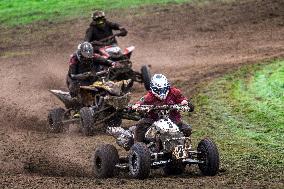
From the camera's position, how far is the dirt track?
12711 millimetres

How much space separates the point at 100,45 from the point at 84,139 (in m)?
5.28

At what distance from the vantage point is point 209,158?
39.6 ft

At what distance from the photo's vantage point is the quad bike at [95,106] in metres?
17.2

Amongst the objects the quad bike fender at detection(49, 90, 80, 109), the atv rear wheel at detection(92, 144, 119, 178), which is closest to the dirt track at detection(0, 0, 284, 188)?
the atv rear wheel at detection(92, 144, 119, 178)

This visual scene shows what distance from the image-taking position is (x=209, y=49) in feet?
92.4

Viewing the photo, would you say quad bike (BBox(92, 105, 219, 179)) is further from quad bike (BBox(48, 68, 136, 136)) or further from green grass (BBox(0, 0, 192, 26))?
green grass (BBox(0, 0, 192, 26))

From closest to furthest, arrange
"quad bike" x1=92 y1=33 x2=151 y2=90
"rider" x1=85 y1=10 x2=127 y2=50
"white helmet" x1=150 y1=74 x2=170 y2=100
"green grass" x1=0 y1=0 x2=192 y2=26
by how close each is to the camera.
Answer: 1. "white helmet" x1=150 y1=74 x2=170 y2=100
2. "quad bike" x1=92 y1=33 x2=151 y2=90
3. "rider" x1=85 y1=10 x2=127 y2=50
4. "green grass" x1=0 y1=0 x2=192 y2=26

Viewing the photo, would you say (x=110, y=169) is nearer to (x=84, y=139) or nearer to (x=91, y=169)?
(x=91, y=169)

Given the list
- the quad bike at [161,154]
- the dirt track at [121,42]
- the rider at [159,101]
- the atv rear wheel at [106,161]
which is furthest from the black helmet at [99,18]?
the atv rear wheel at [106,161]

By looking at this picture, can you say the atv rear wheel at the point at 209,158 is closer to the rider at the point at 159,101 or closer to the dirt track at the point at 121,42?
the dirt track at the point at 121,42

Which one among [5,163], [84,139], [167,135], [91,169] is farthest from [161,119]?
[84,139]

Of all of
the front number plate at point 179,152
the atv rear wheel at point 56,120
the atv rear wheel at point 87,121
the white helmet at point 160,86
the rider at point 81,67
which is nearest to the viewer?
the front number plate at point 179,152

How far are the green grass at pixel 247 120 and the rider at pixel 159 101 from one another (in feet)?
3.85

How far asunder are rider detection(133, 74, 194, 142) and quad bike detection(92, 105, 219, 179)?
0.17 metres
